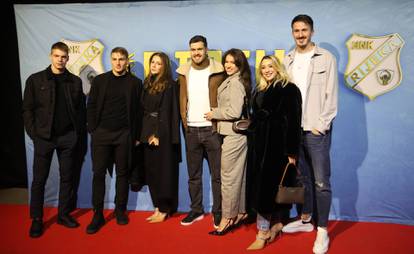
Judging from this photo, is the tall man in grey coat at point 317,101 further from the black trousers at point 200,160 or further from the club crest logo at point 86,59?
the club crest logo at point 86,59

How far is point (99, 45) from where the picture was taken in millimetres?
3969

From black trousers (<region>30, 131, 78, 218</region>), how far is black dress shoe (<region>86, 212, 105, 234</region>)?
38 centimetres

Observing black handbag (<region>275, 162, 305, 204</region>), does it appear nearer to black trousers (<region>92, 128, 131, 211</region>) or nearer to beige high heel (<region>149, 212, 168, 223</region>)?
beige high heel (<region>149, 212, 168, 223</region>)

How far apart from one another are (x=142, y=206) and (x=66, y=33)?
2130 millimetres

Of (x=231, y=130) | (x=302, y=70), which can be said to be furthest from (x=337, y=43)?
(x=231, y=130)

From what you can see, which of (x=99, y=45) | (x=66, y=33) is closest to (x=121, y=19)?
(x=99, y=45)

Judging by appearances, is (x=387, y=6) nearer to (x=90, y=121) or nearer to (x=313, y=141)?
(x=313, y=141)

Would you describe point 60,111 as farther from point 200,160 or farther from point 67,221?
point 200,160

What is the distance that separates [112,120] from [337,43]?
2.34 meters

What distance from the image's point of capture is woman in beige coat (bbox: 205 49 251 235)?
10.3ft

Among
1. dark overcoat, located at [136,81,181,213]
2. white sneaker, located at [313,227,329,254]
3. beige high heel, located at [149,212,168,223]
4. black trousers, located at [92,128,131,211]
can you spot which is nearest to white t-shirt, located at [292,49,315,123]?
white sneaker, located at [313,227,329,254]

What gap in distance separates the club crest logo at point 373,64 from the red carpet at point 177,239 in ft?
4.38

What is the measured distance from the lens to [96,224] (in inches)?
136

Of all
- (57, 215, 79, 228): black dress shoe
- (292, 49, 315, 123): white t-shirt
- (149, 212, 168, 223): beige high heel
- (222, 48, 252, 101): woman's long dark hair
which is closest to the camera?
(292, 49, 315, 123): white t-shirt
